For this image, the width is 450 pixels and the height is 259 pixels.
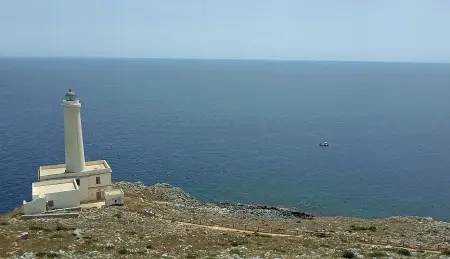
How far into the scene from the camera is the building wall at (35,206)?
38.6 metres

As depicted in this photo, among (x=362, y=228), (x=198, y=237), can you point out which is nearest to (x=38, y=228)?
(x=198, y=237)

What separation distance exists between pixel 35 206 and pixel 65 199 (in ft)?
9.32

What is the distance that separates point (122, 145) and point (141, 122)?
3644cm

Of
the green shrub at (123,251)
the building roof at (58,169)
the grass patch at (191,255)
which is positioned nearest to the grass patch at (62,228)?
the green shrub at (123,251)

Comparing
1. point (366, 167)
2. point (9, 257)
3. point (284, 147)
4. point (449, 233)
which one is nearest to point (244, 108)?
point (284, 147)

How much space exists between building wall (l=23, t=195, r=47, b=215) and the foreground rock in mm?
1588

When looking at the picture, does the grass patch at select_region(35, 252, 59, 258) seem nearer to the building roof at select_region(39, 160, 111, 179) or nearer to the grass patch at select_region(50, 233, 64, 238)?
the grass patch at select_region(50, 233, 64, 238)

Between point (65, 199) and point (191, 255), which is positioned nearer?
point (191, 255)

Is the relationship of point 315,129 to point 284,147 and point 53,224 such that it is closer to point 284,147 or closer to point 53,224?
point 284,147

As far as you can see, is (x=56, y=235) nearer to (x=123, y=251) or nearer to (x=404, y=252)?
(x=123, y=251)

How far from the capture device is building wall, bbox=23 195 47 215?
38625 mm

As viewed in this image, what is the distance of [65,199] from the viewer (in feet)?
133

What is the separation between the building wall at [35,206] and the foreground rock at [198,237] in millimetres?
1588

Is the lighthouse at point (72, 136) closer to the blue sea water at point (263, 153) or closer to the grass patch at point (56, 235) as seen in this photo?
the grass patch at point (56, 235)
